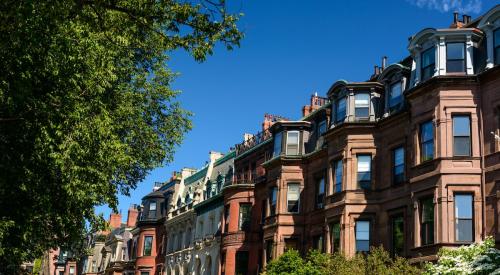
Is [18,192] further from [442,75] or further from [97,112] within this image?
[442,75]

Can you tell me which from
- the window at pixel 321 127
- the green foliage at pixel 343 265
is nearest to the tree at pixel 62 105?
Result: the green foliage at pixel 343 265

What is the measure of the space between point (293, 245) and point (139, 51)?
575 inches

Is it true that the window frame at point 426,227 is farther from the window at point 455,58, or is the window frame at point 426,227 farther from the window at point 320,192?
the window at point 320,192

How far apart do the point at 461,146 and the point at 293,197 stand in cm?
1392

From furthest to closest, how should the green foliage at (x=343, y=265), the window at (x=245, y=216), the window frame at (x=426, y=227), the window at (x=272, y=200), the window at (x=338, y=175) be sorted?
the window at (x=245, y=216) → the window at (x=272, y=200) → the window at (x=338, y=175) → the window frame at (x=426, y=227) → the green foliage at (x=343, y=265)

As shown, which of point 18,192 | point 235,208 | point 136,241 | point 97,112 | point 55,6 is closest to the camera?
point 55,6

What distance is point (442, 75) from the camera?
29.0 m

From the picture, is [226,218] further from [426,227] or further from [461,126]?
[461,126]

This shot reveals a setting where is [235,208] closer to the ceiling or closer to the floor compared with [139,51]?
closer to the floor

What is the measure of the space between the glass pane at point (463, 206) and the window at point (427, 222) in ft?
3.73

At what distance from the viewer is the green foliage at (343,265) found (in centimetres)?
2623

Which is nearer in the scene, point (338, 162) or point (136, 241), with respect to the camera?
point (338, 162)

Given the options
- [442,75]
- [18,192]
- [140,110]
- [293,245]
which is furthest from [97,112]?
[293,245]

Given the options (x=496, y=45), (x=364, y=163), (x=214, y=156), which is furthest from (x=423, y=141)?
(x=214, y=156)
